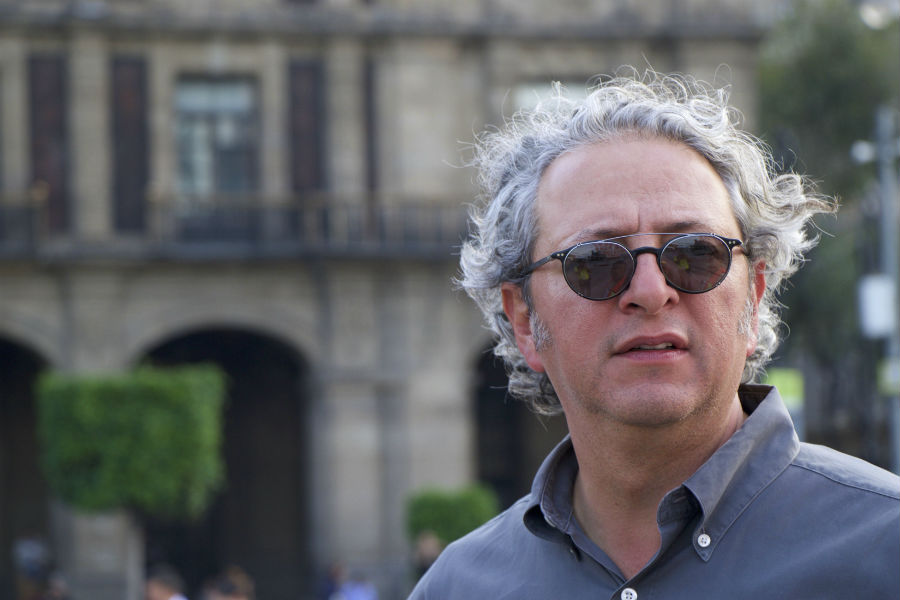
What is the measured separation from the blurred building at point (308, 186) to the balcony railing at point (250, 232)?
4 centimetres

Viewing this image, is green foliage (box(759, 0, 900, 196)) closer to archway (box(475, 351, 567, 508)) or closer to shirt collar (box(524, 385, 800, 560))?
archway (box(475, 351, 567, 508))

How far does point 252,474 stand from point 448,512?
23.7ft

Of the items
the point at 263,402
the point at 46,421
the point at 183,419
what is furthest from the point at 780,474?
the point at 263,402

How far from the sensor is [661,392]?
2045 millimetres

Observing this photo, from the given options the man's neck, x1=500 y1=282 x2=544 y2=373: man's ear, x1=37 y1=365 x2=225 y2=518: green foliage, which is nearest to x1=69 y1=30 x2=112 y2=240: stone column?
x1=37 y1=365 x2=225 y2=518: green foliage

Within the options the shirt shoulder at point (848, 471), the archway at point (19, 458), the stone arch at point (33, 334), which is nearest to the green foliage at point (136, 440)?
the stone arch at point (33, 334)

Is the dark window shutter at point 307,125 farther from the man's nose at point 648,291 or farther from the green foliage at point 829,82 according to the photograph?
the man's nose at point 648,291

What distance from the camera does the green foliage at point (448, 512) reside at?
18.8 meters

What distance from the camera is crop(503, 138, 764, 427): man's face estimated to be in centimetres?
207

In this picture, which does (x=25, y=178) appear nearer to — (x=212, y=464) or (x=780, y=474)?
(x=212, y=464)

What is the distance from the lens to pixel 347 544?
72.5 feet

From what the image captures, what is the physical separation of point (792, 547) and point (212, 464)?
1636 centimetres

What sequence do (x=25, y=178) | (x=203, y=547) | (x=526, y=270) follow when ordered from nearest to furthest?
(x=526, y=270) → (x=25, y=178) → (x=203, y=547)

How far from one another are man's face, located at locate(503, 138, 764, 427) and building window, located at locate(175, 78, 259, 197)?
20699 mm
